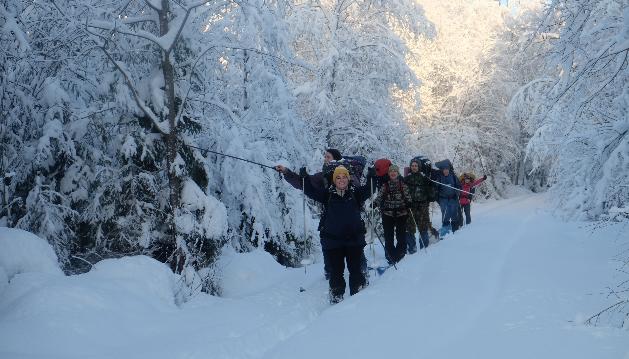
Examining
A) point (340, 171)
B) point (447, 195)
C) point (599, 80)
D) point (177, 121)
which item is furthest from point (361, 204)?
point (447, 195)

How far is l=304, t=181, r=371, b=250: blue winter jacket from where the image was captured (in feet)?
21.3

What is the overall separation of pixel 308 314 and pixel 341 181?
5.51 ft

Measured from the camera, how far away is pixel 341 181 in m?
6.48

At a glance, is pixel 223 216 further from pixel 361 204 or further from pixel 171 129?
pixel 361 204

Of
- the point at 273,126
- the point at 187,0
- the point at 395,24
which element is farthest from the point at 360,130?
the point at 187,0

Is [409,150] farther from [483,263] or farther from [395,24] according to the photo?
[483,263]

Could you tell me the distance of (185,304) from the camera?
617 cm

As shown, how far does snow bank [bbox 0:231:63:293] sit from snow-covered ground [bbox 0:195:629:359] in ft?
0.04

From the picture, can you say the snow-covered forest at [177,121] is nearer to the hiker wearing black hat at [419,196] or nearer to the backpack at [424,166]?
the hiker wearing black hat at [419,196]

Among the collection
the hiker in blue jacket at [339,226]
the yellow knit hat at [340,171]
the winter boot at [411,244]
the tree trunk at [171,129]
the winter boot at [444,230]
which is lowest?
the winter boot at [444,230]

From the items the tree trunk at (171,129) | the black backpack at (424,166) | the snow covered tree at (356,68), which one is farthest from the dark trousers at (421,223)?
the tree trunk at (171,129)

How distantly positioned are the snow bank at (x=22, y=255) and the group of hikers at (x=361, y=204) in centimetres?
297

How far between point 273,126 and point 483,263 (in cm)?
507

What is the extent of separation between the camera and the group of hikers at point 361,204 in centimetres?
652
